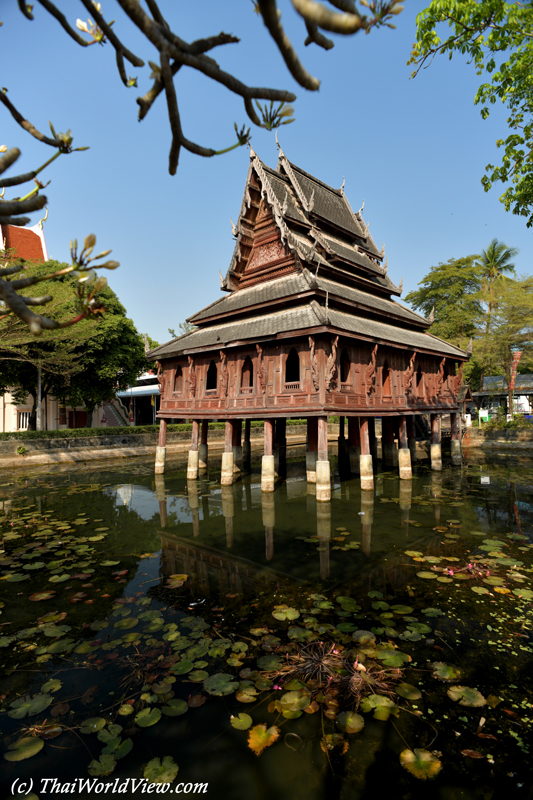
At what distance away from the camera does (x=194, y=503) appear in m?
12.1

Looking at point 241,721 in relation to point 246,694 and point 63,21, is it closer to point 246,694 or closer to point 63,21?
point 246,694

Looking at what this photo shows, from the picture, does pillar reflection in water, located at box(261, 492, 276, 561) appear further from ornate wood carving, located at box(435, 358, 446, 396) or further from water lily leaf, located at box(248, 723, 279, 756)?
ornate wood carving, located at box(435, 358, 446, 396)

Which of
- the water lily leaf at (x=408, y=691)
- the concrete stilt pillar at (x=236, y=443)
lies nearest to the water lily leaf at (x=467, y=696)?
the water lily leaf at (x=408, y=691)

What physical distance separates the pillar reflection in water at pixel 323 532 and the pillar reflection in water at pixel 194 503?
2938 millimetres

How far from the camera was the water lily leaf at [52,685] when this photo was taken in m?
3.63

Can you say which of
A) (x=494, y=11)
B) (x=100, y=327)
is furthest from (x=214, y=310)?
(x=494, y=11)

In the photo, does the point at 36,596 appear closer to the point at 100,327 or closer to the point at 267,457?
the point at 267,457

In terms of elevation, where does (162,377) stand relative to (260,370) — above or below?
above

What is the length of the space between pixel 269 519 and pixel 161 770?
24.7 ft

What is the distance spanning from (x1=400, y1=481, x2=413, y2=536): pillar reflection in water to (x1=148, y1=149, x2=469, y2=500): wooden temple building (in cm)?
108

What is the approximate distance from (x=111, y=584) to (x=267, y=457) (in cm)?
736

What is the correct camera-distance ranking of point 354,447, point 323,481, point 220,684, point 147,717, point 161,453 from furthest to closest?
point 161,453, point 354,447, point 323,481, point 220,684, point 147,717

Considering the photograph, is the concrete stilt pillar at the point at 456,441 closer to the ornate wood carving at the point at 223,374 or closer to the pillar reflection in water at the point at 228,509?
the pillar reflection in water at the point at 228,509

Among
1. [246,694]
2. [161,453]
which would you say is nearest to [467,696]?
[246,694]
